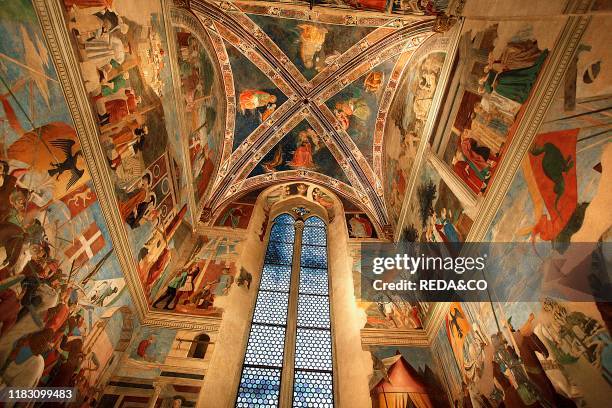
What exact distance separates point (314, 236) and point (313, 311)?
336 centimetres

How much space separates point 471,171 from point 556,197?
7.19ft

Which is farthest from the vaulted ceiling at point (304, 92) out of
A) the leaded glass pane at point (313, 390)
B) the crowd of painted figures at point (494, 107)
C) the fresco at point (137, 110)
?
the leaded glass pane at point (313, 390)

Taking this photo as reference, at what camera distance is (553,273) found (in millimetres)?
→ 4406

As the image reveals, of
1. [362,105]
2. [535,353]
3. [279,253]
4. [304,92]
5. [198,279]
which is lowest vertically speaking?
[535,353]

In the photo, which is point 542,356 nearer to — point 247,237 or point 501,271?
point 501,271

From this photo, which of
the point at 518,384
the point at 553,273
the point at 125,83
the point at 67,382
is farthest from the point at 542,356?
the point at 125,83

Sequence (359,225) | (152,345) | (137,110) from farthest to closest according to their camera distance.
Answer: (359,225), (152,345), (137,110)

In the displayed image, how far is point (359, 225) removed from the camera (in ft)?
39.8

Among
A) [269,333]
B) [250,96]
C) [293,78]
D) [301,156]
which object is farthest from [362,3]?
[269,333]

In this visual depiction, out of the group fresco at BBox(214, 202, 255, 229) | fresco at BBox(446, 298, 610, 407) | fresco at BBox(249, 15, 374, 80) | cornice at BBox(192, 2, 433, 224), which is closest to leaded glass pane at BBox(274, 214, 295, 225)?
fresco at BBox(214, 202, 255, 229)

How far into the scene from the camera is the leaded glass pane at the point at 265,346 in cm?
813

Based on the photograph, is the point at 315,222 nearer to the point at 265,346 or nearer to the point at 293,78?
the point at 293,78

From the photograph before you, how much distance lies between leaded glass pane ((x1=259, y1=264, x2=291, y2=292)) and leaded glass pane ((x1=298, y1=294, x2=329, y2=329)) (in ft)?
2.23

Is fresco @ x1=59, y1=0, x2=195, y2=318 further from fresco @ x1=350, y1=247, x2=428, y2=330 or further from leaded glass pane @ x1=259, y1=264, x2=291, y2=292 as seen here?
fresco @ x1=350, y1=247, x2=428, y2=330
